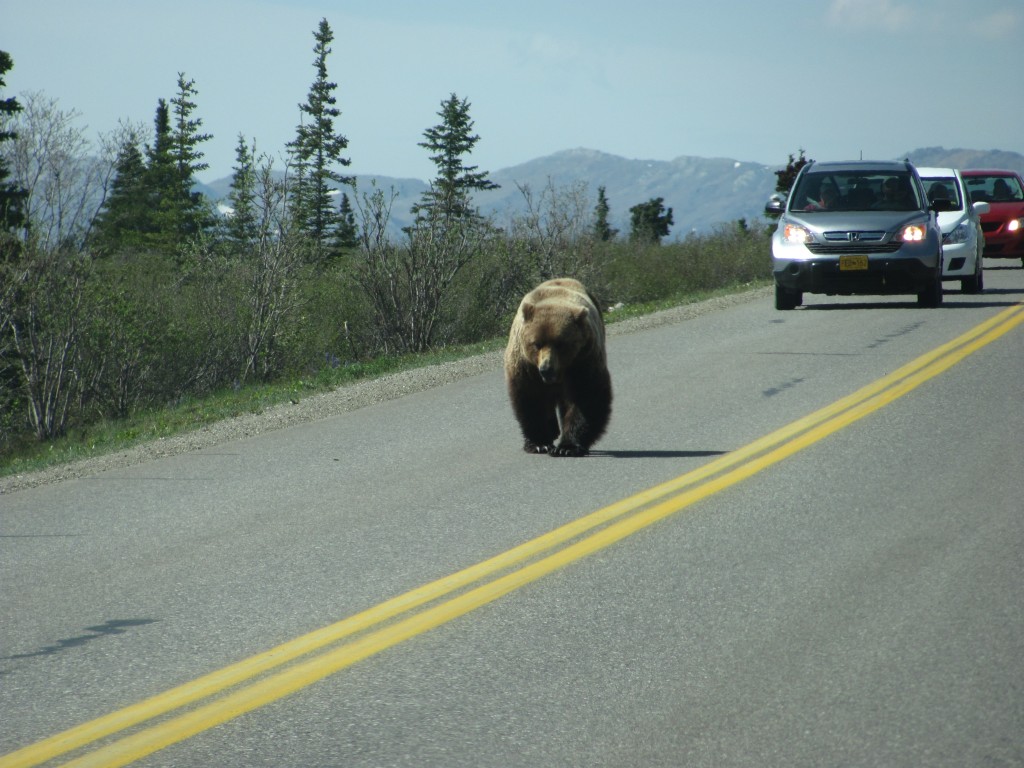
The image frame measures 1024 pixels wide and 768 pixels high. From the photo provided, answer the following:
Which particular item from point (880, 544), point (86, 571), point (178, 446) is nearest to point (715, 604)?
point (880, 544)

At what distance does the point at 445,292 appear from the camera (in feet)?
67.7

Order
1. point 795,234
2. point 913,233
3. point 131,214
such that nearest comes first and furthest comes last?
point 913,233
point 795,234
point 131,214

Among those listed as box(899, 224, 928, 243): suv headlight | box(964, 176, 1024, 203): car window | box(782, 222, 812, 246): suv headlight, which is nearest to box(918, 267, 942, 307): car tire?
box(899, 224, 928, 243): suv headlight

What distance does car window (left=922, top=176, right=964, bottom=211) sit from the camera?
21.0 meters

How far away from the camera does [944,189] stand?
69.2 feet

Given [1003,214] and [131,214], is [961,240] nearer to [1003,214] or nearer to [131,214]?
[1003,214]

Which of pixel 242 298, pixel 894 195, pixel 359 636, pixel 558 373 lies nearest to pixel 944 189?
pixel 894 195

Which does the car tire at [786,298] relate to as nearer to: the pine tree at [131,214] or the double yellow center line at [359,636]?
the double yellow center line at [359,636]

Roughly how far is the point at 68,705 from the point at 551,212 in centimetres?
1972

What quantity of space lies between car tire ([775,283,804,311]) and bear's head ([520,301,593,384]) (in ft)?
36.3

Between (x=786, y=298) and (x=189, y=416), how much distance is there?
948 centimetres

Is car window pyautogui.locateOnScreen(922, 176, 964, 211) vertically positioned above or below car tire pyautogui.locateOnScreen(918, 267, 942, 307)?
above

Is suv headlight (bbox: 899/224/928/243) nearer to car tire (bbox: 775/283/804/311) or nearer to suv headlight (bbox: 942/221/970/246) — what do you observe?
car tire (bbox: 775/283/804/311)

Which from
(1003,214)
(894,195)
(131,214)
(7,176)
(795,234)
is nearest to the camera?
(795,234)
